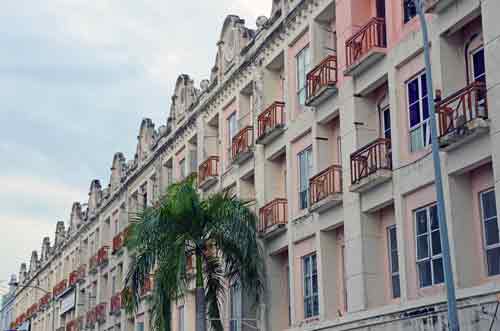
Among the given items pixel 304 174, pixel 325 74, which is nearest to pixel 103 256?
pixel 304 174

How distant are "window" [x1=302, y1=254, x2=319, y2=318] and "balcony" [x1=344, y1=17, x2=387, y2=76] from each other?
19.9 feet

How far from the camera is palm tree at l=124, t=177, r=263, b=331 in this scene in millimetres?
26062

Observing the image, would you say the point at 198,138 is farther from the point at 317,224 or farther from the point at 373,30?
the point at 373,30

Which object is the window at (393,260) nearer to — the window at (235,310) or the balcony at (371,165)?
the balcony at (371,165)

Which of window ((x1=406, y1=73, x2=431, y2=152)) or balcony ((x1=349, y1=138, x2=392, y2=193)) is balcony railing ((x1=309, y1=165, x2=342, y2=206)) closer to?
balcony ((x1=349, y1=138, x2=392, y2=193))

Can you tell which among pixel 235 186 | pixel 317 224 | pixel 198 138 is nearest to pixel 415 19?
pixel 317 224

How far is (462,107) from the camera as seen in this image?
63.7 feet

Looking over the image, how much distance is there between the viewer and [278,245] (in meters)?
28.8

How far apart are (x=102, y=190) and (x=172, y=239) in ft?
104

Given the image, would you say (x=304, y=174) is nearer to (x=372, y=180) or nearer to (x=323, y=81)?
(x=323, y=81)

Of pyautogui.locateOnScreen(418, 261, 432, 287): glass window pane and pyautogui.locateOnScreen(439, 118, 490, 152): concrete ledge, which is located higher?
pyautogui.locateOnScreen(439, 118, 490, 152): concrete ledge

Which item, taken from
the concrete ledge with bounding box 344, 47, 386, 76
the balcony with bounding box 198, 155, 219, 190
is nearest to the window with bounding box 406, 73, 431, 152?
the concrete ledge with bounding box 344, 47, 386, 76

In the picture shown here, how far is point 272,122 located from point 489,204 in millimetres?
11329

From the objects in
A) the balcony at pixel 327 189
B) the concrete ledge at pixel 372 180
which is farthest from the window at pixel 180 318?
the concrete ledge at pixel 372 180
